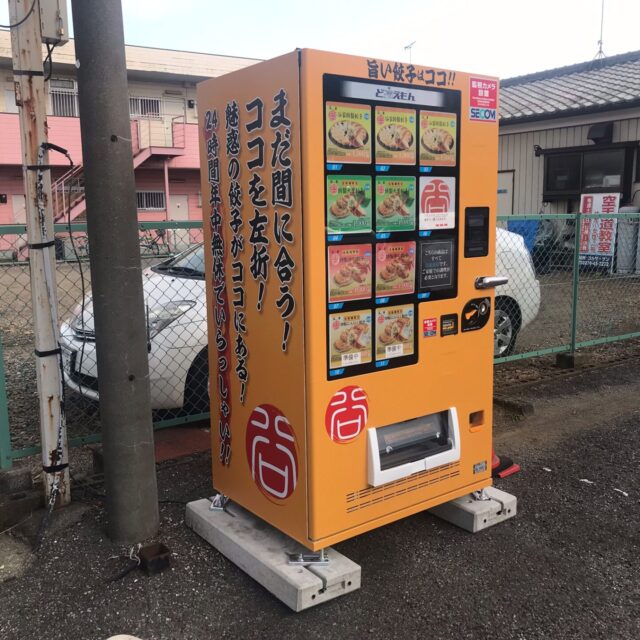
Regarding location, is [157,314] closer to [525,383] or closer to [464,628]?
[464,628]

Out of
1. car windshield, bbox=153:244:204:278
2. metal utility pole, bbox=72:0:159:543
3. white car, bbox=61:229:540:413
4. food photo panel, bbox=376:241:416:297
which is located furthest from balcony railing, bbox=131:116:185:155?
food photo panel, bbox=376:241:416:297

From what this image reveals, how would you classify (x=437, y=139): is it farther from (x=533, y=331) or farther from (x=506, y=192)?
(x=506, y=192)

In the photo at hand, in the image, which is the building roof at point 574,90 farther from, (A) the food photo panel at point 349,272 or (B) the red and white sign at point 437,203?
(A) the food photo panel at point 349,272

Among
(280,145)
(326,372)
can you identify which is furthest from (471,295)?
(280,145)

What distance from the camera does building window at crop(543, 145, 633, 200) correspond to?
12.9 meters

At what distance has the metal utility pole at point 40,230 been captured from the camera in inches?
113

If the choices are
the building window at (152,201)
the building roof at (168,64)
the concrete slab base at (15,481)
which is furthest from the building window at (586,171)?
the building window at (152,201)

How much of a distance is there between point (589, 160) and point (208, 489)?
12.5 meters

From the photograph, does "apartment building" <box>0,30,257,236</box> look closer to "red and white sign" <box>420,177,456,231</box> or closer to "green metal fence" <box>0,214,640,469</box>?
"green metal fence" <box>0,214,640,469</box>

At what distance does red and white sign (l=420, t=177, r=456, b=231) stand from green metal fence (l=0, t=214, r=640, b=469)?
158 cm

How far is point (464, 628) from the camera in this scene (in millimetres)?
2412

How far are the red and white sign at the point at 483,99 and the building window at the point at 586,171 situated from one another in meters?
11.4

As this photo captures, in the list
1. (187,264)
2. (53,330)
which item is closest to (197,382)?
(187,264)

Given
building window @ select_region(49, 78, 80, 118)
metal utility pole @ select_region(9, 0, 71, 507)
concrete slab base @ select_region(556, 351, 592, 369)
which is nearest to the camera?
metal utility pole @ select_region(9, 0, 71, 507)
